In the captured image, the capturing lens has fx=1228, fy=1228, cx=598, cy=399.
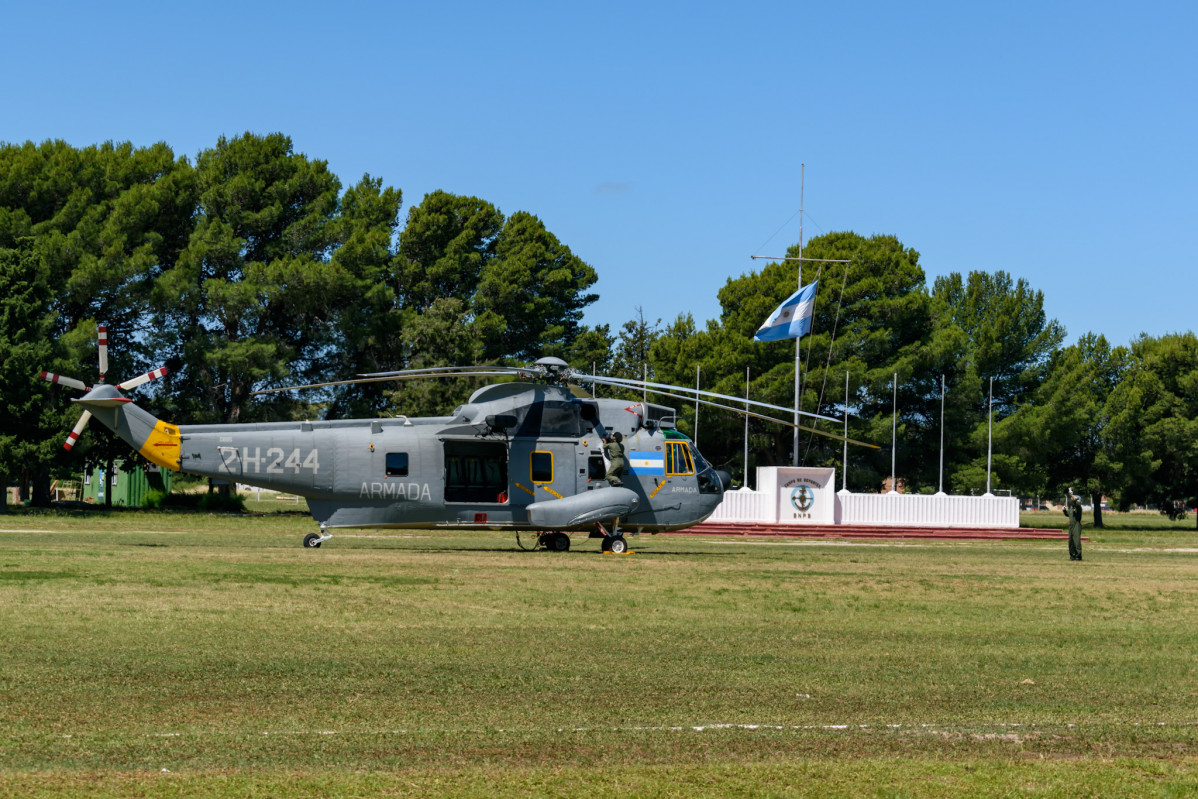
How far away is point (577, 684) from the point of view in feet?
32.1

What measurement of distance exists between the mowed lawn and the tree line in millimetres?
33228

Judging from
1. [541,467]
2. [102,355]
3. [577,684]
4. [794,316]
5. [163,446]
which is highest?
[794,316]

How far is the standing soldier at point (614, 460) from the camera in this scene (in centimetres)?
2691

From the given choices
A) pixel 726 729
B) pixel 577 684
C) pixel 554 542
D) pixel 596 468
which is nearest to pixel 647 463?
pixel 596 468

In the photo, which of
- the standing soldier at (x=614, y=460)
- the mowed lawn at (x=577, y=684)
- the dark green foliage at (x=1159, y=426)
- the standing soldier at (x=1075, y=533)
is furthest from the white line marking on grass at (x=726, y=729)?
the dark green foliage at (x=1159, y=426)

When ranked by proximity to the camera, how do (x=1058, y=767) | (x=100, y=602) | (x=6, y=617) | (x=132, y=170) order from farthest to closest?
(x=132, y=170), (x=100, y=602), (x=6, y=617), (x=1058, y=767)

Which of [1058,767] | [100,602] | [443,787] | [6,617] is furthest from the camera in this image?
[100,602]

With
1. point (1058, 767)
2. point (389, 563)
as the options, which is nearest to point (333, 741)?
point (1058, 767)

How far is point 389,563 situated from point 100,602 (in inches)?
307

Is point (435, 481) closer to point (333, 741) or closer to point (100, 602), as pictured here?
point (100, 602)

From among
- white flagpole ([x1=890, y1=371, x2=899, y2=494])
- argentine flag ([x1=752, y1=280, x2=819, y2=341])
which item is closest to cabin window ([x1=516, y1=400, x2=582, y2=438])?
argentine flag ([x1=752, y1=280, x2=819, y2=341])

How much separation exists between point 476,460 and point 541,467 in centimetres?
143

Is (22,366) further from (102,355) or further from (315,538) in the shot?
(315,538)

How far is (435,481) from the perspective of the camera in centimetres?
2627
